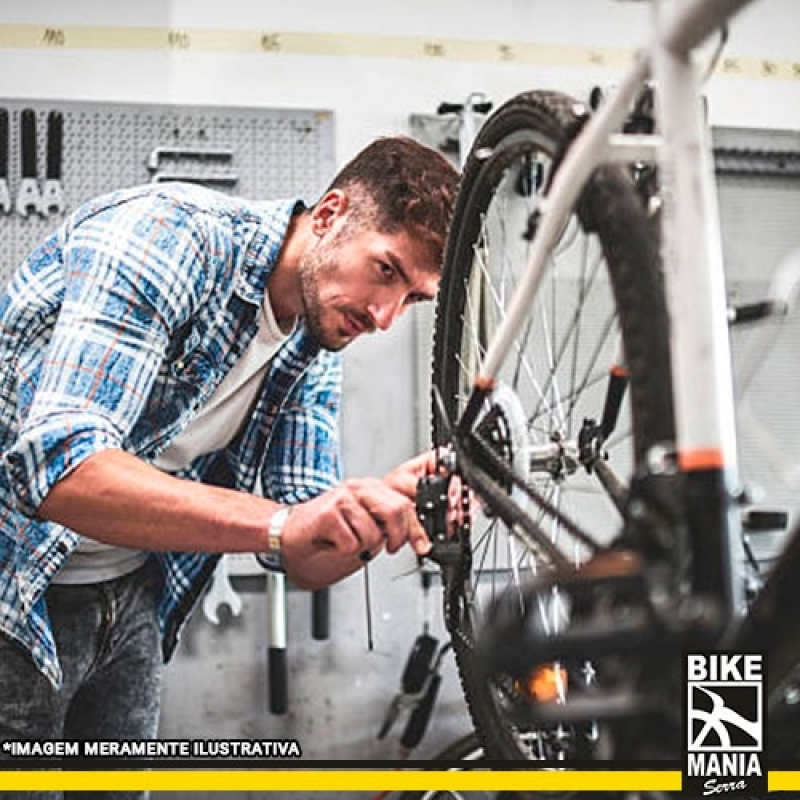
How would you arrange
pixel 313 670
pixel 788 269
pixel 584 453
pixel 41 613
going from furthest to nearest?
pixel 313 670, pixel 788 269, pixel 41 613, pixel 584 453

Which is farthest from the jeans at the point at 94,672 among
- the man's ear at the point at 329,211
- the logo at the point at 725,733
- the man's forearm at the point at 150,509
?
the logo at the point at 725,733

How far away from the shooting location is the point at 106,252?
0.83m

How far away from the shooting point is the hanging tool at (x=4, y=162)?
1431 mm

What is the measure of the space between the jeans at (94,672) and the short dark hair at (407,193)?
41cm

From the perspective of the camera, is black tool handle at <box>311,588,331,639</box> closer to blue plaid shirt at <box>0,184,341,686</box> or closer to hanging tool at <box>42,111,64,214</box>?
blue plaid shirt at <box>0,184,341,686</box>

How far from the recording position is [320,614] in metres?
1.42

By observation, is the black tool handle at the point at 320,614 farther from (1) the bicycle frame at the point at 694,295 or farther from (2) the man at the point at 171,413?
(1) the bicycle frame at the point at 694,295

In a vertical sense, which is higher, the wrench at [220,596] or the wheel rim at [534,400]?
the wheel rim at [534,400]

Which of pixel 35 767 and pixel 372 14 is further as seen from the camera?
pixel 372 14

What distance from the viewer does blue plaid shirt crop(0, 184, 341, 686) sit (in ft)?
2.59

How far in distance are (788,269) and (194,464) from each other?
75cm

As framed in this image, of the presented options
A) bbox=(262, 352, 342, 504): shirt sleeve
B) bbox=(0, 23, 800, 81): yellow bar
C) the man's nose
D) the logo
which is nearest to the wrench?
bbox=(262, 352, 342, 504): shirt sleeve

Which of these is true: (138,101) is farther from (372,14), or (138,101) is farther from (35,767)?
(35,767)

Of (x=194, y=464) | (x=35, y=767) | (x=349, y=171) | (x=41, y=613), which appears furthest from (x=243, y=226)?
(x=35, y=767)
